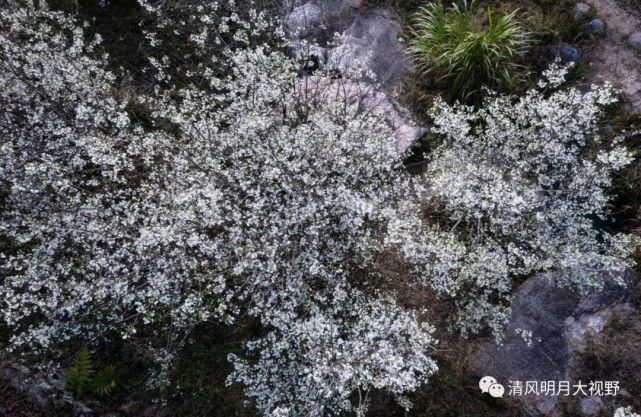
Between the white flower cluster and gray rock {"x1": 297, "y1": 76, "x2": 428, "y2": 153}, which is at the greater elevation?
gray rock {"x1": 297, "y1": 76, "x2": 428, "y2": 153}

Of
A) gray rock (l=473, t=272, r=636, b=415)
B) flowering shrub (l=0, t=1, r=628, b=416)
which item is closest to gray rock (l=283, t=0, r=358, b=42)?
flowering shrub (l=0, t=1, r=628, b=416)

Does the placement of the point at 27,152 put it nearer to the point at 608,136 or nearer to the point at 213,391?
the point at 213,391

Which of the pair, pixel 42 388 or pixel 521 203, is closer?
pixel 521 203

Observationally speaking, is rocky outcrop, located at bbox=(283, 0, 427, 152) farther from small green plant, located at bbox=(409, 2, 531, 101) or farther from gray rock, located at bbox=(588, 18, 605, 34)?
gray rock, located at bbox=(588, 18, 605, 34)

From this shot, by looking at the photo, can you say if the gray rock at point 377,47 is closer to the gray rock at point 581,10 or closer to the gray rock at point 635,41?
the gray rock at point 581,10

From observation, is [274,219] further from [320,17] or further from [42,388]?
[320,17]

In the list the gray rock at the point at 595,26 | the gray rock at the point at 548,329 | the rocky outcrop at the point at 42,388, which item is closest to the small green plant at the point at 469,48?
the gray rock at the point at 595,26

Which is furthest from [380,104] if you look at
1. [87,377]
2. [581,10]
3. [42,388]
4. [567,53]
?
[42,388]
